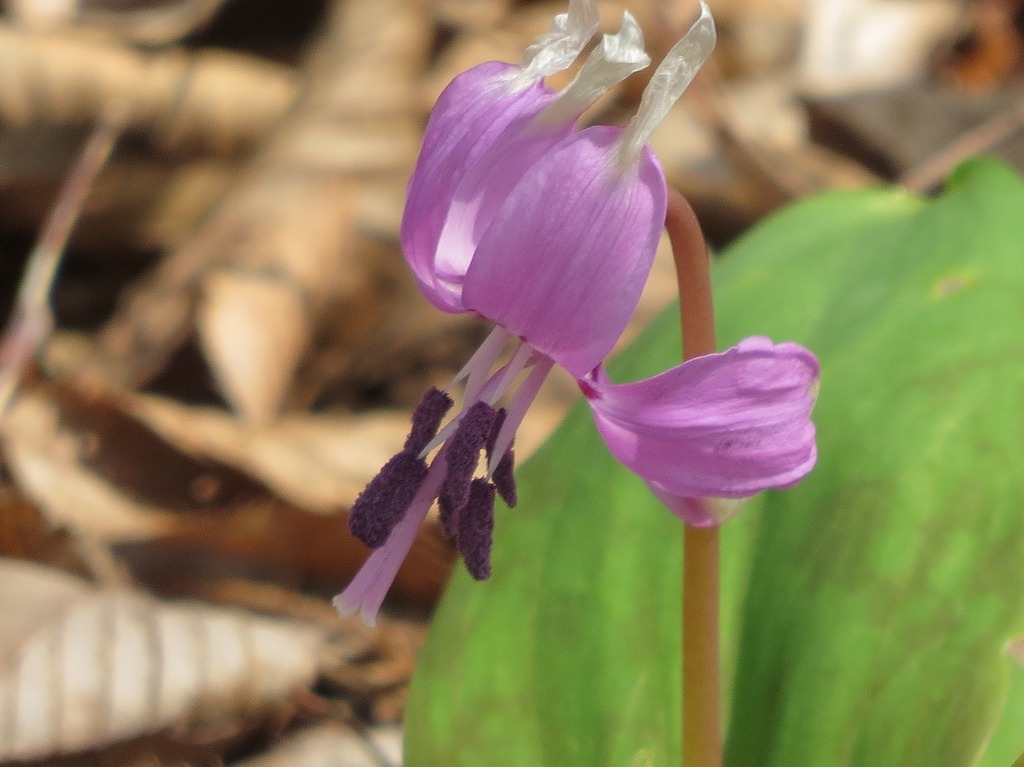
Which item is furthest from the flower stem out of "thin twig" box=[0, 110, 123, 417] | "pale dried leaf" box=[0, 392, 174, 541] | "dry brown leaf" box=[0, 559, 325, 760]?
"thin twig" box=[0, 110, 123, 417]

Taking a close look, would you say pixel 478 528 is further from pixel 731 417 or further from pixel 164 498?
pixel 164 498

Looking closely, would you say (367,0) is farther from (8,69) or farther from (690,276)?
(690,276)

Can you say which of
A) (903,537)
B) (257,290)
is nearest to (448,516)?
(903,537)

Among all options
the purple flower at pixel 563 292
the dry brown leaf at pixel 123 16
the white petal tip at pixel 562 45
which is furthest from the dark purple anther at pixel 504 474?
the dry brown leaf at pixel 123 16

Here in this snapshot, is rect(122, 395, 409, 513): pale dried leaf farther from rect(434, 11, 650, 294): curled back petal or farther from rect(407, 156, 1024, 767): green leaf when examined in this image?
rect(434, 11, 650, 294): curled back petal

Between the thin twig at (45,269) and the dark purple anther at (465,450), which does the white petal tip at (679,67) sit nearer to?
the dark purple anther at (465,450)

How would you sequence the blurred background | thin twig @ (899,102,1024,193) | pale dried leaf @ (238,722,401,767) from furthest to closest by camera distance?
thin twig @ (899,102,1024,193), the blurred background, pale dried leaf @ (238,722,401,767)

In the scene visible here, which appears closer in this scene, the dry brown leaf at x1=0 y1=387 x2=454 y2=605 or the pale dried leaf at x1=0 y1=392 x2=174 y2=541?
the dry brown leaf at x1=0 y1=387 x2=454 y2=605
